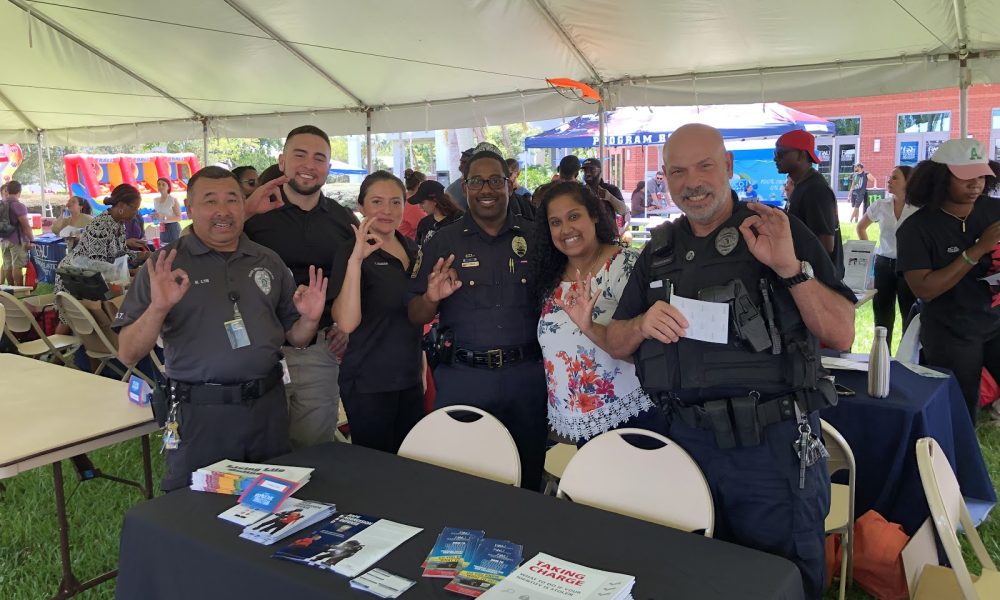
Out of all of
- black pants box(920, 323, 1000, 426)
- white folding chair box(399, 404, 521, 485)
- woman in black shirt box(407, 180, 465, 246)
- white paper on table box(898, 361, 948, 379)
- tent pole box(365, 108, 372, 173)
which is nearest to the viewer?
white folding chair box(399, 404, 521, 485)

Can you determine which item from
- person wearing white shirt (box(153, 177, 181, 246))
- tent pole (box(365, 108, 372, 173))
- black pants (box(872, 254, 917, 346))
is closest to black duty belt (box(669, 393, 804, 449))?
black pants (box(872, 254, 917, 346))

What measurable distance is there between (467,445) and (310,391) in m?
0.88

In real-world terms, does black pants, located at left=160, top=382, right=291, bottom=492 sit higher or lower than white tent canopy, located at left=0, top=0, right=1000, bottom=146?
lower

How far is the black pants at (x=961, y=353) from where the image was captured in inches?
133

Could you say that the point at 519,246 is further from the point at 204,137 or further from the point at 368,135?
the point at 204,137

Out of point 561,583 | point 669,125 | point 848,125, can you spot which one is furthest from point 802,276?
point 848,125

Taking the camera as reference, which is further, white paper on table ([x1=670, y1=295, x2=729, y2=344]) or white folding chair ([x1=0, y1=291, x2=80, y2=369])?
white folding chair ([x1=0, y1=291, x2=80, y2=369])

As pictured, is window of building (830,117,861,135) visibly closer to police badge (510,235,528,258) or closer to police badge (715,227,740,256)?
police badge (510,235,528,258)

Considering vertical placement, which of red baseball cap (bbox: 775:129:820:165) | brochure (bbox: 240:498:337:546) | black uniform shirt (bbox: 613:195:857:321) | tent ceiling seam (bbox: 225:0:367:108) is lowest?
brochure (bbox: 240:498:337:546)

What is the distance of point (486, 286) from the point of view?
2.50m

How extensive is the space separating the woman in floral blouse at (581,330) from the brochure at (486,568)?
79 cm

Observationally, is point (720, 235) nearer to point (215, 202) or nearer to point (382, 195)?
point (382, 195)

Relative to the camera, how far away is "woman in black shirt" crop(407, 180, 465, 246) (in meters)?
4.95

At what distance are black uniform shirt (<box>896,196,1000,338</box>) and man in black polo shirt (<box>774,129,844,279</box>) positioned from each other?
932mm
